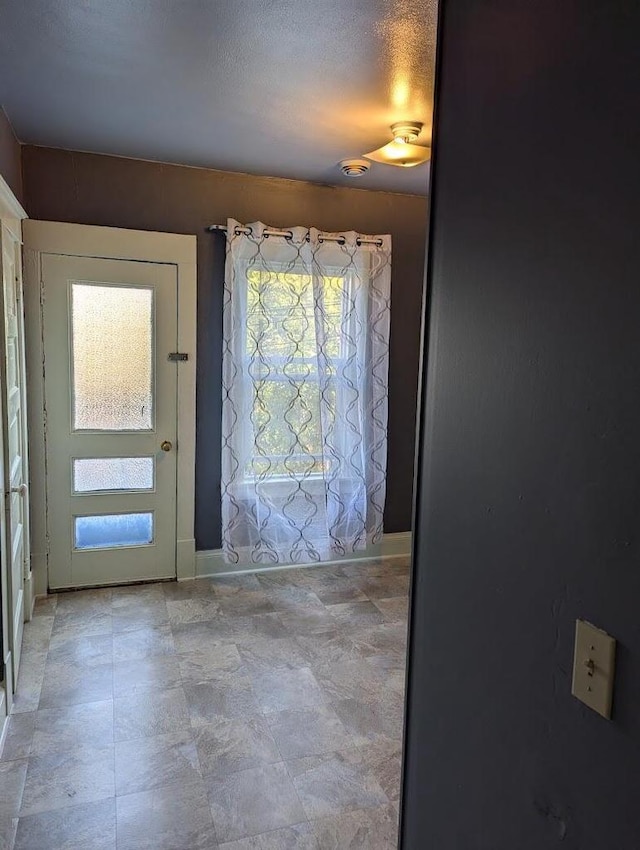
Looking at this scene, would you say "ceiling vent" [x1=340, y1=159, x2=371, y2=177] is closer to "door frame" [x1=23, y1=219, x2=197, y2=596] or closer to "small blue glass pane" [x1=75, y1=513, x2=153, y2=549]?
"door frame" [x1=23, y1=219, x2=197, y2=596]

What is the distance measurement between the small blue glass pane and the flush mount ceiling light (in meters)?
2.42

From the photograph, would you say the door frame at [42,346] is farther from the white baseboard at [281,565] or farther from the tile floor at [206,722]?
the tile floor at [206,722]

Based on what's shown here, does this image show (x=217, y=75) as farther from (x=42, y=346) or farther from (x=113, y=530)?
(x=113, y=530)

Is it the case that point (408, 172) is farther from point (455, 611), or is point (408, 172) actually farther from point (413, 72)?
point (455, 611)

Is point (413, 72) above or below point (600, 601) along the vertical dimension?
above

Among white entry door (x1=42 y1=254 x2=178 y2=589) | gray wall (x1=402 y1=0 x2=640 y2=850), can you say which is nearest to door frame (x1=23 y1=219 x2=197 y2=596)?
white entry door (x1=42 y1=254 x2=178 y2=589)

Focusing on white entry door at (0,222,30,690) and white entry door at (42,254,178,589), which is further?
white entry door at (42,254,178,589)

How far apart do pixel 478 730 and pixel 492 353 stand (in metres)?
0.67

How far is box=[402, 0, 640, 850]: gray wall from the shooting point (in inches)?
28.7

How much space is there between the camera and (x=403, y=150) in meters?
2.87

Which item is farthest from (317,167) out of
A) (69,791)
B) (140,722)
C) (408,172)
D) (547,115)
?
(69,791)

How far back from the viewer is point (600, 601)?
76 cm

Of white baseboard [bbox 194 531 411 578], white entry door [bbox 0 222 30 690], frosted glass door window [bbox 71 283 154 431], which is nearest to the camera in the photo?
white entry door [bbox 0 222 30 690]

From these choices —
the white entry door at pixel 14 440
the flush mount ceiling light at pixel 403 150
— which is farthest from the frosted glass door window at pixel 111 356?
the flush mount ceiling light at pixel 403 150
